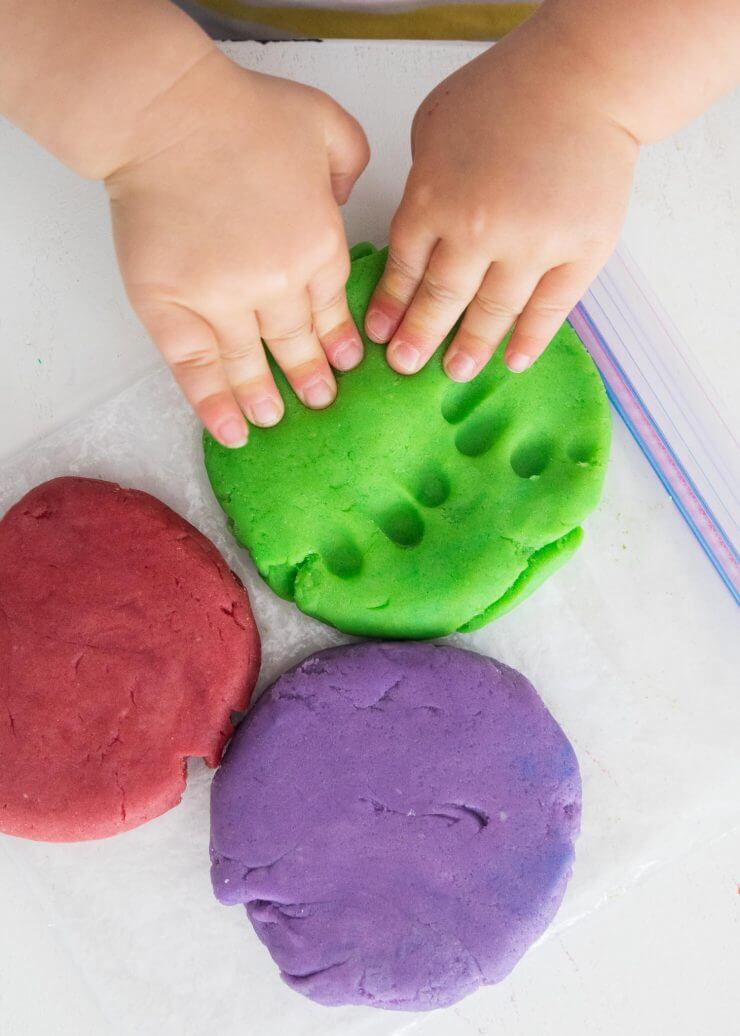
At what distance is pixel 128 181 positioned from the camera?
0.66m

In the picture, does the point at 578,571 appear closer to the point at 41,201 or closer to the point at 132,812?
the point at 132,812

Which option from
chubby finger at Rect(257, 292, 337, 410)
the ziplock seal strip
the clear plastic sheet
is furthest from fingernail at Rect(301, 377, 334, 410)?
the ziplock seal strip

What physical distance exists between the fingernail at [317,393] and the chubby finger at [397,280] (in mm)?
50

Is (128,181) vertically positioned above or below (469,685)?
above

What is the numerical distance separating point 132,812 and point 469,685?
0.27 metres

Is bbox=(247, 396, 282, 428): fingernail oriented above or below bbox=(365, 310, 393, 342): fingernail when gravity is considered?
below

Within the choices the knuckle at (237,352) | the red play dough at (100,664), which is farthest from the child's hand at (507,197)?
the red play dough at (100,664)

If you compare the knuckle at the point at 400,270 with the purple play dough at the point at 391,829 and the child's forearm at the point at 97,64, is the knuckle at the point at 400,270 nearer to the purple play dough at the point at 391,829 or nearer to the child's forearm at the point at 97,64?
the child's forearm at the point at 97,64

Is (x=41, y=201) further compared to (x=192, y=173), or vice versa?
(x=41, y=201)

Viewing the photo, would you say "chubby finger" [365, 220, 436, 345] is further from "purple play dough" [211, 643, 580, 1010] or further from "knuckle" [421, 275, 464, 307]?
"purple play dough" [211, 643, 580, 1010]

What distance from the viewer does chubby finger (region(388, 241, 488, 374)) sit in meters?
0.68

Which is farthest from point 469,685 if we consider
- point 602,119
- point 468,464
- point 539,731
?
point 602,119

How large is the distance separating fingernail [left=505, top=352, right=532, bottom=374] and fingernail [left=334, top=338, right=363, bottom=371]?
0.11 metres

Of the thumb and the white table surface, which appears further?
the white table surface
